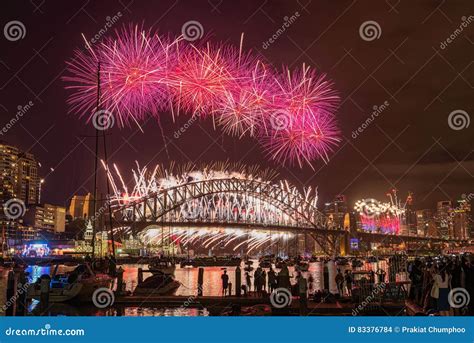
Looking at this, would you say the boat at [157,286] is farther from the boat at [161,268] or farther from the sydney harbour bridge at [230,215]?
Result: the sydney harbour bridge at [230,215]

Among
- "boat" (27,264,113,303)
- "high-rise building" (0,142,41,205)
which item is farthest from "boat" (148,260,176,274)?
"high-rise building" (0,142,41,205)

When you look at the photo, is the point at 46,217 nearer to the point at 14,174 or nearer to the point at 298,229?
the point at 14,174

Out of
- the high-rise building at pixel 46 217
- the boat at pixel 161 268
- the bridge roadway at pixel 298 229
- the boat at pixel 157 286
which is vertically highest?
the high-rise building at pixel 46 217

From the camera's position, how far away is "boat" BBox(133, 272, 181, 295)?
77.2ft

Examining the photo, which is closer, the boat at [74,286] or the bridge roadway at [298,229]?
the boat at [74,286]

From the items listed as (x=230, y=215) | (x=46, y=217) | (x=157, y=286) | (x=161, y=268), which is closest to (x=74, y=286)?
(x=157, y=286)

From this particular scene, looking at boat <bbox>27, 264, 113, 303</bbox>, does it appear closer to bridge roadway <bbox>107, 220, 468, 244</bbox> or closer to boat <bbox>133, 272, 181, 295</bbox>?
boat <bbox>133, 272, 181, 295</bbox>

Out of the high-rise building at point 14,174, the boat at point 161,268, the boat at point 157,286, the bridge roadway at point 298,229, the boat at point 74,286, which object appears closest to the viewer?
the boat at point 74,286

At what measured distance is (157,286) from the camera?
2436cm

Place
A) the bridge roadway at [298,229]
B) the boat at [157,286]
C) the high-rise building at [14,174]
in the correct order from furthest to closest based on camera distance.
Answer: the high-rise building at [14,174] < the bridge roadway at [298,229] < the boat at [157,286]

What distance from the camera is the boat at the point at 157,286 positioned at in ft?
77.2

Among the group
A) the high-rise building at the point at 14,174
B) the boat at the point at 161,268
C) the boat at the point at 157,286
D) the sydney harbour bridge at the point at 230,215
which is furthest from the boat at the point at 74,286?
the high-rise building at the point at 14,174

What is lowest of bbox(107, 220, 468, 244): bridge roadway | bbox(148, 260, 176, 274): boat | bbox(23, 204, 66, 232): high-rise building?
bbox(148, 260, 176, 274): boat

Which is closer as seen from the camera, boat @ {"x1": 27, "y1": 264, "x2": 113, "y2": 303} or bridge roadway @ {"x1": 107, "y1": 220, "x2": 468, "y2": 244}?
boat @ {"x1": 27, "y1": 264, "x2": 113, "y2": 303}
